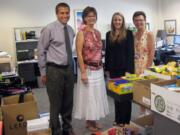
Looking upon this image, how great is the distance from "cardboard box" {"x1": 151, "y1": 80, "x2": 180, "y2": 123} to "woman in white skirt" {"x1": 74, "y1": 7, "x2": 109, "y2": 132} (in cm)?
124

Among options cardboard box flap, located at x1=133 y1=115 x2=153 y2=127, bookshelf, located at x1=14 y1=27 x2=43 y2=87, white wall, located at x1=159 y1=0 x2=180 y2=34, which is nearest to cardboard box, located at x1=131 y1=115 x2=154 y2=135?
cardboard box flap, located at x1=133 y1=115 x2=153 y2=127

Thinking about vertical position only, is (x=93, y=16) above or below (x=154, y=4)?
below

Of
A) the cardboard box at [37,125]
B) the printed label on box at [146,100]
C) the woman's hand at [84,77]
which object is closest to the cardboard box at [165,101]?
the printed label on box at [146,100]

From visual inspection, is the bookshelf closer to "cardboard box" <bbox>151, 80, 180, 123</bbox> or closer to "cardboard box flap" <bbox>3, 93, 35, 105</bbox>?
"cardboard box flap" <bbox>3, 93, 35, 105</bbox>

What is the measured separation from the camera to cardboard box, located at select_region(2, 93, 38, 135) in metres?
2.62

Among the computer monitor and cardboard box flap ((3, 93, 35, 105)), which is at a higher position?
the computer monitor

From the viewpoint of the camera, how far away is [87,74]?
2793 mm

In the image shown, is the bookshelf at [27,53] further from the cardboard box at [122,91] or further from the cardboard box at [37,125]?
the cardboard box at [122,91]

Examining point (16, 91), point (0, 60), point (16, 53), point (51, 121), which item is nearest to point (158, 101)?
point (51, 121)

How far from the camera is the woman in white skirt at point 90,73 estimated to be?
2725 mm

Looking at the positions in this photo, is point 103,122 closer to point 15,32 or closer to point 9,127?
point 9,127

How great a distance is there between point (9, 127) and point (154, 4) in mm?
6042

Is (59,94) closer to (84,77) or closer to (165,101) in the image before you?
(84,77)

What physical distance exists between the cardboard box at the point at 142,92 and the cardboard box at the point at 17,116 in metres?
1.34
